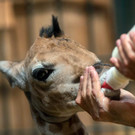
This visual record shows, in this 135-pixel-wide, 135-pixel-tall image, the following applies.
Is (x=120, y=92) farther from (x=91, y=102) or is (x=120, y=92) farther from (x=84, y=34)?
(x=84, y=34)

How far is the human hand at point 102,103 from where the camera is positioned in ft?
3.69

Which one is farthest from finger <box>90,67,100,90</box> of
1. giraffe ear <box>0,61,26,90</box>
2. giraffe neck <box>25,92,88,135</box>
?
giraffe ear <box>0,61,26,90</box>

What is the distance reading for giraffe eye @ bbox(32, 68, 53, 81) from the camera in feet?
4.73

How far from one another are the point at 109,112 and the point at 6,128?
3158mm

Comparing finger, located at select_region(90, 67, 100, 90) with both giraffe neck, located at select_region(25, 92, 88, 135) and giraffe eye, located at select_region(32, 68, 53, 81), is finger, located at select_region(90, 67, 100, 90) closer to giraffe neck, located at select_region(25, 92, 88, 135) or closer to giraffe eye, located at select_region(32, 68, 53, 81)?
giraffe eye, located at select_region(32, 68, 53, 81)

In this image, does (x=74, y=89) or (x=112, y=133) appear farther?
(x=112, y=133)

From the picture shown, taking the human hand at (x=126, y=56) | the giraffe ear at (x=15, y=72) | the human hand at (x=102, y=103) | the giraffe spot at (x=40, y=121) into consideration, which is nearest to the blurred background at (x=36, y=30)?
the giraffe ear at (x=15, y=72)

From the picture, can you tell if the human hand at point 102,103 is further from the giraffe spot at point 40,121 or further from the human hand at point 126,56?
the giraffe spot at point 40,121

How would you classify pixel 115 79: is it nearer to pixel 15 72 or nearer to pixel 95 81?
pixel 95 81

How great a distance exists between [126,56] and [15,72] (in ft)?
2.96

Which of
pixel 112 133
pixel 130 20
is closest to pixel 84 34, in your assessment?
pixel 130 20

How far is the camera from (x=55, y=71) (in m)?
1.44

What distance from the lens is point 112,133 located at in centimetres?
389

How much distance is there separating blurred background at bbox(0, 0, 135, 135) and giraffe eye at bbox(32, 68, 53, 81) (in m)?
2.58
